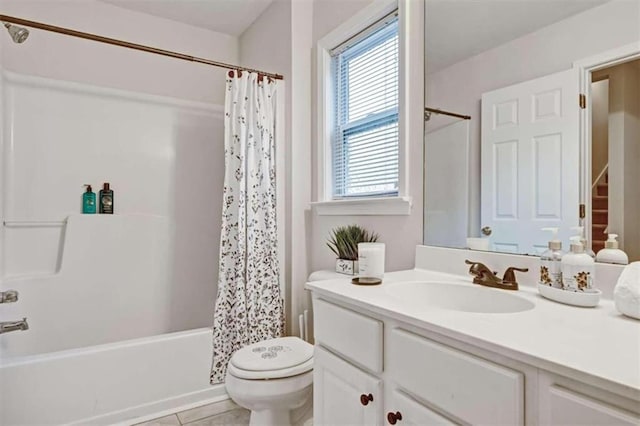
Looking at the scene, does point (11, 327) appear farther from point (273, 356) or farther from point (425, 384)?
point (425, 384)

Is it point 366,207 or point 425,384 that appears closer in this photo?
point 425,384

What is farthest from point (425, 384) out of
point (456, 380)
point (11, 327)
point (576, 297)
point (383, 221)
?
point (11, 327)

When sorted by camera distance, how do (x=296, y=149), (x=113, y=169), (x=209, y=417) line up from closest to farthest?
(x=209, y=417) → (x=296, y=149) → (x=113, y=169)

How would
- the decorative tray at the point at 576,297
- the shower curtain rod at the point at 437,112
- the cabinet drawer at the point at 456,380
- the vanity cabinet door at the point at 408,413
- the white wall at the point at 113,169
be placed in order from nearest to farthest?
the cabinet drawer at the point at 456,380, the vanity cabinet door at the point at 408,413, the decorative tray at the point at 576,297, the shower curtain rod at the point at 437,112, the white wall at the point at 113,169

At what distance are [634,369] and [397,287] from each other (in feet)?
2.33

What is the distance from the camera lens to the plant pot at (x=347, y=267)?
1801mm

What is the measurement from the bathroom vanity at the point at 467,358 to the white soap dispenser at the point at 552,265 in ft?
0.20

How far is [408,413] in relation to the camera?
0.85 meters

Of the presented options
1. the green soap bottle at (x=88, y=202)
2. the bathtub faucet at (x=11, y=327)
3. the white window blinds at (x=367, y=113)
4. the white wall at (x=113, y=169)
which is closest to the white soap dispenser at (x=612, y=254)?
the white window blinds at (x=367, y=113)

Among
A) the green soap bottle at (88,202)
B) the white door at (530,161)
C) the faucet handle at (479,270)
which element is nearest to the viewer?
the white door at (530,161)

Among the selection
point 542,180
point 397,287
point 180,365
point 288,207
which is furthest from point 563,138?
point 180,365

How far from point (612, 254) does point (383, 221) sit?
3.06ft

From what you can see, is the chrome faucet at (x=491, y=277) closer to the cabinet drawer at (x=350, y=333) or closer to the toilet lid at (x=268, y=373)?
the cabinet drawer at (x=350, y=333)

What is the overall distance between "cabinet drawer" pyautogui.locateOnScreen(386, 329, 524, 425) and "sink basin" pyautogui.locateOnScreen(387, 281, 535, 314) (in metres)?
0.22
